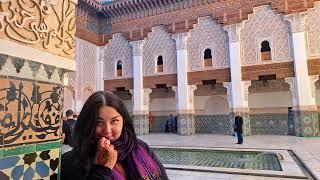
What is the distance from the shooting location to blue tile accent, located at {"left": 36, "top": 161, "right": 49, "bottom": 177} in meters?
0.62

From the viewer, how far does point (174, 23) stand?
8992mm

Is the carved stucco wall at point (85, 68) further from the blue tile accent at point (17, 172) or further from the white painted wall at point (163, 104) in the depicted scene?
the blue tile accent at point (17, 172)

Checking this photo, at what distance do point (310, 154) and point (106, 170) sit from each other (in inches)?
177

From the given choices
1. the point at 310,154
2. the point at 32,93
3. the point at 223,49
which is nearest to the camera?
the point at 32,93

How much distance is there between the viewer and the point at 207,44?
8469 millimetres

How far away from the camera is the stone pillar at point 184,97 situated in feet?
28.1

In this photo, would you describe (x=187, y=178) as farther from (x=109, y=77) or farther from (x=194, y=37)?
(x=109, y=77)

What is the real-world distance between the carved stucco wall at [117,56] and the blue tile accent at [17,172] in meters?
9.16

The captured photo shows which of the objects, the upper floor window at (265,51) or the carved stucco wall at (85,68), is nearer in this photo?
the upper floor window at (265,51)

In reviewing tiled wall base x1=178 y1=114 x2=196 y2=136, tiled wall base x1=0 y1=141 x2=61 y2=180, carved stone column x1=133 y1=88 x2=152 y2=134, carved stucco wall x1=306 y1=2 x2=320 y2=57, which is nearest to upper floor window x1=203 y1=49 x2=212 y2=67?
tiled wall base x1=178 y1=114 x2=196 y2=136

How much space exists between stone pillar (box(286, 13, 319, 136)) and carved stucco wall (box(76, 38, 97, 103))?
681 centimetres

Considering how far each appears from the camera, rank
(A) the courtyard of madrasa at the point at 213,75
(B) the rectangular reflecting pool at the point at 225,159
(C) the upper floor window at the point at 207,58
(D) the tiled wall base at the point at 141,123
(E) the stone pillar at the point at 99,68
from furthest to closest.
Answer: (E) the stone pillar at the point at 99,68
(D) the tiled wall base at the point at 141,123
(C) the upper floor window at the point at 207,58
(A) the courtyard of madrasa at the point at 213,75
(B) the rectangular reflecting pool at the point at 225,159

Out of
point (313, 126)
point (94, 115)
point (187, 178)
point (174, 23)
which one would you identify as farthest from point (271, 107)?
point (94, 115)

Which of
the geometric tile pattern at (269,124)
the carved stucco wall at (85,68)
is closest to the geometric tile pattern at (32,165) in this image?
the carved stucco wall at (85,68)
